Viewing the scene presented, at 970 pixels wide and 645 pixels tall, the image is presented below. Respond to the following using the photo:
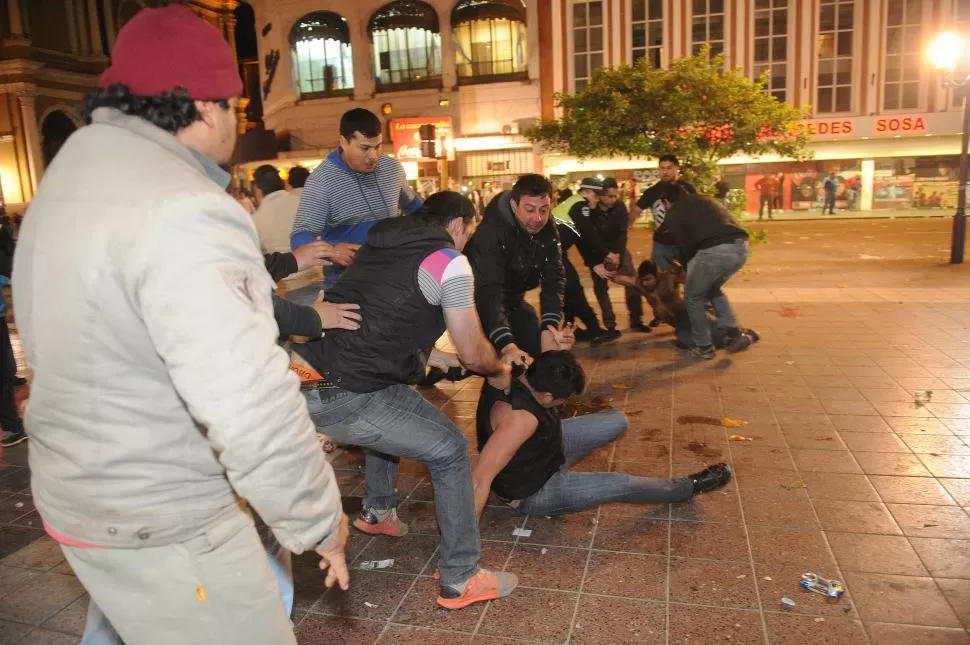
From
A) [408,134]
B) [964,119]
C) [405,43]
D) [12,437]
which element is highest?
[405,43]

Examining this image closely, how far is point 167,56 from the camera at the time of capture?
1.54 metres

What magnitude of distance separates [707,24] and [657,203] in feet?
69.8

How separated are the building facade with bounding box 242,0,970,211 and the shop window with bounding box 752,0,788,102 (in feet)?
0.12

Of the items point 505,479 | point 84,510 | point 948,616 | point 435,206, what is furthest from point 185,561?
point 948,616

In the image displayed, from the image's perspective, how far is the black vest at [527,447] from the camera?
3555 millimetres

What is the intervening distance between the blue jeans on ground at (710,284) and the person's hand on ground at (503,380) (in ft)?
13.6

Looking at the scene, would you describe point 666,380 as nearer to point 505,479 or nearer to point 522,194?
point 522,194

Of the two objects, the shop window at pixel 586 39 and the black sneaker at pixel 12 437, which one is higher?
the shop window at pixel 586 39

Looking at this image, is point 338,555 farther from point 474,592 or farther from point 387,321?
point 474,592

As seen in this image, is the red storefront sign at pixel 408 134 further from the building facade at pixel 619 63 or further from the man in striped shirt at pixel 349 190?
the man in striped shirt at pixel 349 190

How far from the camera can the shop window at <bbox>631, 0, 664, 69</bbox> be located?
Result: 26234 mm

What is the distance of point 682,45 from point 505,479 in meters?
25.9

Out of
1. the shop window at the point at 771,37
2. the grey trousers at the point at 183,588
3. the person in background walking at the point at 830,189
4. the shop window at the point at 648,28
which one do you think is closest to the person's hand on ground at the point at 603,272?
the grey trousers at the point at 183,588

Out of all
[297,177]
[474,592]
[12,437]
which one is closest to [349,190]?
[297,177]
